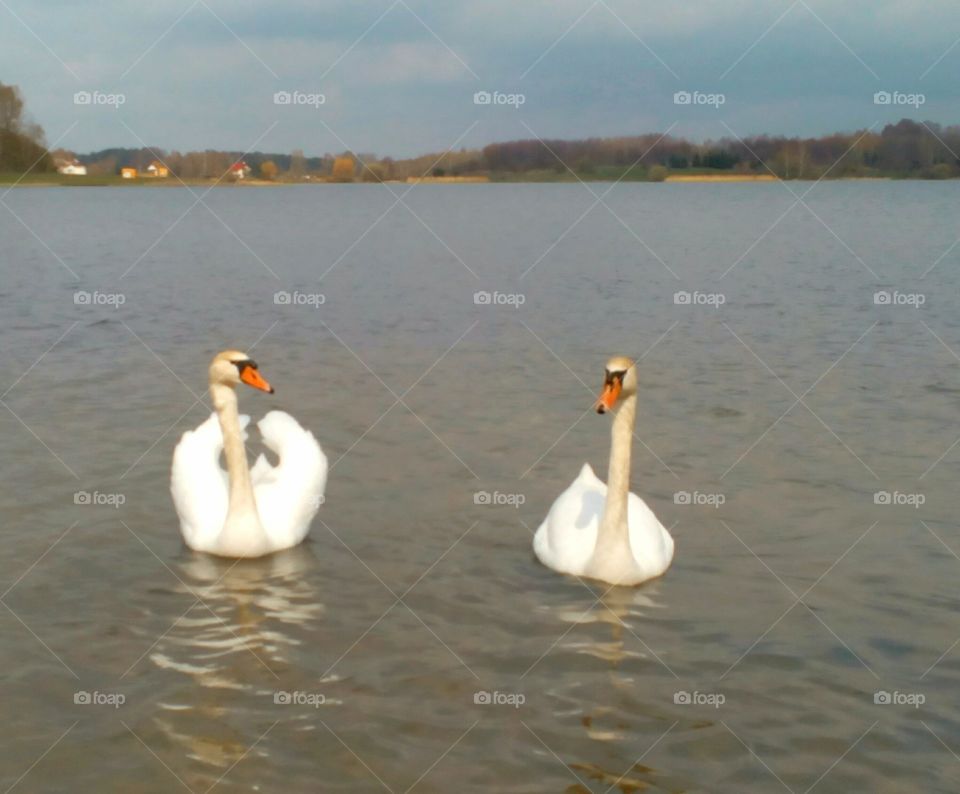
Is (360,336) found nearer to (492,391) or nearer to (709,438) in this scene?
(492,391)

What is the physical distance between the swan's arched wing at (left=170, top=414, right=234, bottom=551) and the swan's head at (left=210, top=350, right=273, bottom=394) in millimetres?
544

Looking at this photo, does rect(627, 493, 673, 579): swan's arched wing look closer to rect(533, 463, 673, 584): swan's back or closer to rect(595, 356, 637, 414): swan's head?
rect(533, 463, 673, 584): swan's back

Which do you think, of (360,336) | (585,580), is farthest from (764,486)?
(360,336)

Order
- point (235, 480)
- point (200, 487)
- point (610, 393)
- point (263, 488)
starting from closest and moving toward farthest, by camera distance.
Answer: point (610, 393) → point (235, 480) → point (200, 487) → point (263, 488)

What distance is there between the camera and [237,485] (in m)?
10.3

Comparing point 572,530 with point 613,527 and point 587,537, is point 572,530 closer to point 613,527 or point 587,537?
point 587,537

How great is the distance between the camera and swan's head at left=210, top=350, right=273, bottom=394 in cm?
1032

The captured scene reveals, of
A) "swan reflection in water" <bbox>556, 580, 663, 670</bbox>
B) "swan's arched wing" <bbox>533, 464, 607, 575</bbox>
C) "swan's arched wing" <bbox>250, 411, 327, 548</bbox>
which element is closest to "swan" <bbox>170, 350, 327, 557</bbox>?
"swan's arched wing" <bbox>250, 411, 327, 548</bbox>

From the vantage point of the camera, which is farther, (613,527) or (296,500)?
(296,500)

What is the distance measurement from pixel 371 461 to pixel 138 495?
2.36 meters

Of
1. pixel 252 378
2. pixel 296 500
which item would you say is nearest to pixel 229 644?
pixel 296 500

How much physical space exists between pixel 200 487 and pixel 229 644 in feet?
7.72

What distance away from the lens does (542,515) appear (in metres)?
11.3

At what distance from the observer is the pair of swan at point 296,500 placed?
9.55 meters
